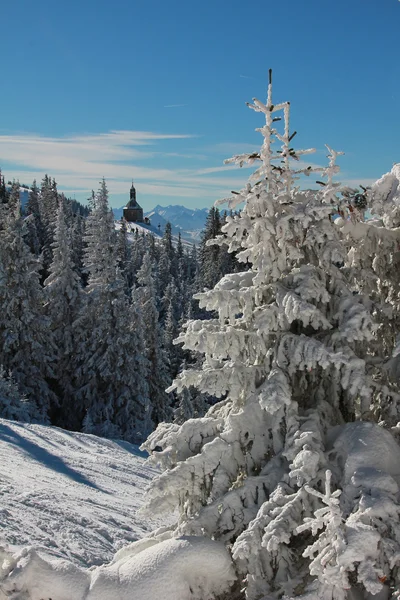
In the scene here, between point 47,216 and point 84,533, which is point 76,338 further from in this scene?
point 47,216

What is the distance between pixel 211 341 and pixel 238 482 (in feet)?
5.61

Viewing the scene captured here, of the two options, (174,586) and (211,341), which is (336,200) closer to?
(211,341)

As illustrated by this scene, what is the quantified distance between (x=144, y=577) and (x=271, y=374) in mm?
2409

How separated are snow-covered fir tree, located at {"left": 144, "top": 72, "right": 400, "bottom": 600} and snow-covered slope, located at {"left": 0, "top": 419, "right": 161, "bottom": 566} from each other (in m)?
3.96

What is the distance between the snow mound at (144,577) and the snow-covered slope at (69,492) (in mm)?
4167

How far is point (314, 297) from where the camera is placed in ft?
19.2

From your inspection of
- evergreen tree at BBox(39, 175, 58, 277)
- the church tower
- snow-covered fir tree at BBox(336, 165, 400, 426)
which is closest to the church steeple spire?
the church tower

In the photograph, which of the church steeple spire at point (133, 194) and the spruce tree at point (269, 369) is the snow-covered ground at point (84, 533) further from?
the church steeple spire at point (133, 194)

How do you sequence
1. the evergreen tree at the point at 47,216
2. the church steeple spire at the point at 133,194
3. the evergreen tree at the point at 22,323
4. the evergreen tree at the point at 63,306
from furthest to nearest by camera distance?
the church steeple spire at the point at 133,194, the evergreen tree at the point at 47,216, the evergreen tree at the point at 63,306, the evergreen tree at the point at 22,323

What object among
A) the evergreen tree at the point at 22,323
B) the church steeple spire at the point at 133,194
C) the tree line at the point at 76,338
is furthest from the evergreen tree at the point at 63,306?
the church steeple spire at the point at 133,194

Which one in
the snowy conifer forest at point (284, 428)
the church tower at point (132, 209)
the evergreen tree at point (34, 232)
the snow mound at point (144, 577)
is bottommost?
the snow mound at point (144, 577)

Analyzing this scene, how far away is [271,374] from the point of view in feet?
19.3

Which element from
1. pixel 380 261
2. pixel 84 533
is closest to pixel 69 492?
pixel 84 533

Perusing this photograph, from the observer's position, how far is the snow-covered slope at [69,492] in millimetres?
10352
